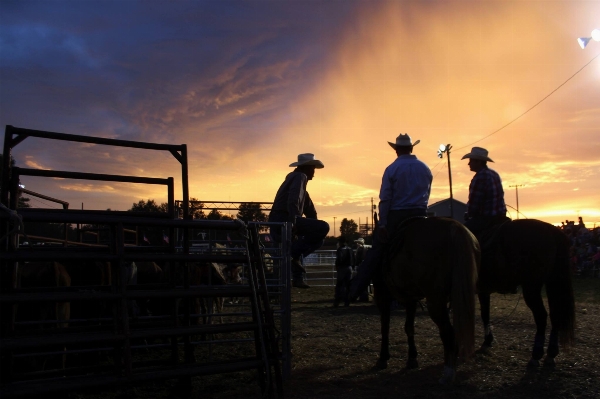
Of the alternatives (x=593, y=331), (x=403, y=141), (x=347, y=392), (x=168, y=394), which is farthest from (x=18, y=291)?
(x=593, y=331)

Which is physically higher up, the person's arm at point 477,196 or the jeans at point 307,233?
the person's arm at point 477,196

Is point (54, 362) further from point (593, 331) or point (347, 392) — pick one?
point (593, 331)

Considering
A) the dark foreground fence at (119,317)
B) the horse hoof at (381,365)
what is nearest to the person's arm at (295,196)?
the dark foreground fence at (119,317)

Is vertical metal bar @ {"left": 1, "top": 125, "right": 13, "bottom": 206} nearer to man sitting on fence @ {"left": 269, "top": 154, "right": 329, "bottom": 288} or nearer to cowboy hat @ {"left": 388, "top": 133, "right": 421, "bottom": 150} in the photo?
man sitting on fence @ {"left": 269, "top": 154, "right": 329, "bottom": 288}

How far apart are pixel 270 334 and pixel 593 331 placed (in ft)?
21.2

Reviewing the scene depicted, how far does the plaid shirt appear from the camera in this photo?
23.0 ft

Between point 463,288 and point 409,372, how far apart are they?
1.47 metres

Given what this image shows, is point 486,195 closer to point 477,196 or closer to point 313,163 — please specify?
point 477,196

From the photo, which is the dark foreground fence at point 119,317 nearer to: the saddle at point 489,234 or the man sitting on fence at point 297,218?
the man sitting on fence at point 297,218

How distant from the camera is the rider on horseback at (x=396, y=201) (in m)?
6.06

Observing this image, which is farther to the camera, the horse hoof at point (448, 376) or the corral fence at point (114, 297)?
the horse hoof at point (448, 376)

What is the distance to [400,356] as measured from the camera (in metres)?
6.63

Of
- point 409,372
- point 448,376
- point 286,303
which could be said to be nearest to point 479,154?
point 409,372

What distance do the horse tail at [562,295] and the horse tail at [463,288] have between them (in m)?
1.62
